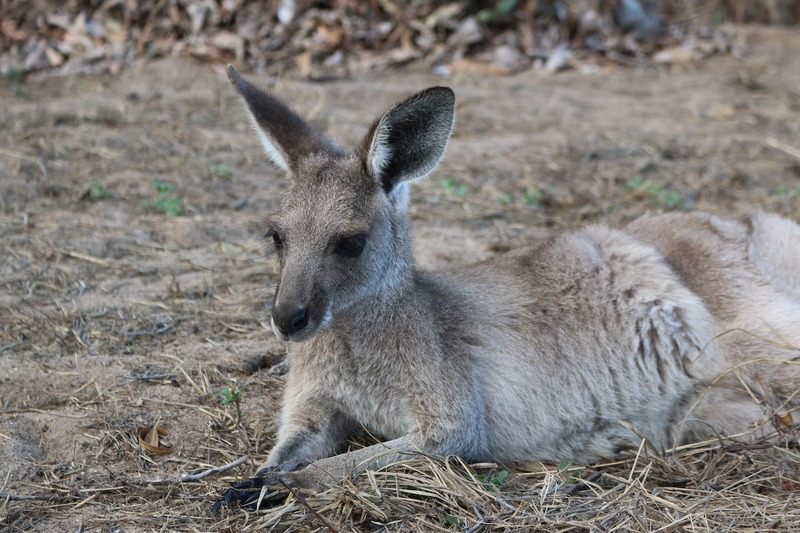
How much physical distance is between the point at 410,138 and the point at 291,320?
108 centimetres

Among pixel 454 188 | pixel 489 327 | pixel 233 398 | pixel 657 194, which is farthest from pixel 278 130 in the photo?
pixel 657 194

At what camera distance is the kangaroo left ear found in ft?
13.3

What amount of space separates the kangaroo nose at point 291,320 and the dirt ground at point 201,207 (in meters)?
0.70

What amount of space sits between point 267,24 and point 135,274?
604 centimetres

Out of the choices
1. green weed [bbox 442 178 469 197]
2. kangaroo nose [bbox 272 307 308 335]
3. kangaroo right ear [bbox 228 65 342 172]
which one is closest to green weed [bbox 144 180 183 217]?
green weed [bbox 442 178 469 197]

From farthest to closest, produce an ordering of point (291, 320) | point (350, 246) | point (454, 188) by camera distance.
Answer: point (454, 188) → point (350, 246) → point (291, 320)

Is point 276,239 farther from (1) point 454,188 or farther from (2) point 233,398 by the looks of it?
(1) point 454,188

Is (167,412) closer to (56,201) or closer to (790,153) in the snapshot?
(56,201)

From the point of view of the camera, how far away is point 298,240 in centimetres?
401

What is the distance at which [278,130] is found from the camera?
4.38 meters

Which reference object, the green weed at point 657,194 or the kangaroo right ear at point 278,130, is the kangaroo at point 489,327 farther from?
the green weed at point 657,194

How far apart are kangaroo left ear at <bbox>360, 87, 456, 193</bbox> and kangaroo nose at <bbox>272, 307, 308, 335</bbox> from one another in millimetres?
831

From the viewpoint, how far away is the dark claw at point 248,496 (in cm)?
369

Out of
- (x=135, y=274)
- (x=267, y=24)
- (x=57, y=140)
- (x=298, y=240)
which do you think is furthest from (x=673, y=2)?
(x=298, y=240)
